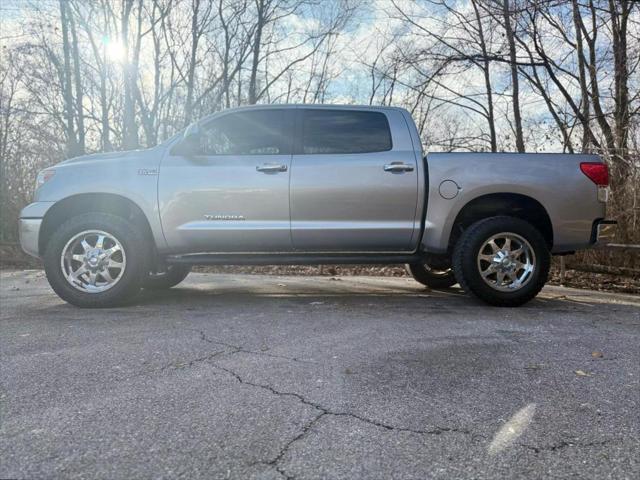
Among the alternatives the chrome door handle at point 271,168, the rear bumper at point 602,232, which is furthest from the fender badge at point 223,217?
the rear bumper at point 602,232

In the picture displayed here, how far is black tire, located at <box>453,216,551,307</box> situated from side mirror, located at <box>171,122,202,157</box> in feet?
9.01

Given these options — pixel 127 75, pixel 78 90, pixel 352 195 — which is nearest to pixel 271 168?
pixel 352 195

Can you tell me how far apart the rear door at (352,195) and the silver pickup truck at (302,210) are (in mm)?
10

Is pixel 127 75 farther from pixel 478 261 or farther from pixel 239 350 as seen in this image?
pixel 239 350

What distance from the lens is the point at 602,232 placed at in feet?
15.6

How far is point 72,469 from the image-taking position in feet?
5.30

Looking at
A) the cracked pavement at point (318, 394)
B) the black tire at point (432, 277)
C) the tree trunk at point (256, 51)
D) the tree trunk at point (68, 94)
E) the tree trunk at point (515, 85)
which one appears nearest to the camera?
the cracked pavement at point (318, 394)

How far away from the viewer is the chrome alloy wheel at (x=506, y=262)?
4.60 meters

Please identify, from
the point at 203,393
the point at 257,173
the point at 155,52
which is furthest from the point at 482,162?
the point at 155,52

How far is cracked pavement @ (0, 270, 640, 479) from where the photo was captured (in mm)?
1695

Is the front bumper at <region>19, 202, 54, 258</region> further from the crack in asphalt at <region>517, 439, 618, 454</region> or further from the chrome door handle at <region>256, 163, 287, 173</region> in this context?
the crack in asphalt at <region>517, 439, 618, 454</region>

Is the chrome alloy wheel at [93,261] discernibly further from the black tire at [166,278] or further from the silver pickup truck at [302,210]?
the black tire at [166,278]

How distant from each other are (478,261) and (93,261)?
368cm

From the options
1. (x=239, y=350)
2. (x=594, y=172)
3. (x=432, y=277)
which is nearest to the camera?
(x=239, y=350)
